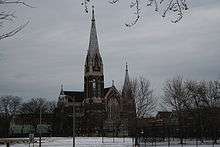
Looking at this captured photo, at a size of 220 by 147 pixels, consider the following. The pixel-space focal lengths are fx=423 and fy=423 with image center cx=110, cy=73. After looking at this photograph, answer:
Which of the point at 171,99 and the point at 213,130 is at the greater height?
the point at 171,99

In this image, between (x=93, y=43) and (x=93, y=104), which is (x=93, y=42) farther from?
(x=93, y=104)

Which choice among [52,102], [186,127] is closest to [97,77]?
[52,102]

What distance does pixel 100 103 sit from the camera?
371 ft

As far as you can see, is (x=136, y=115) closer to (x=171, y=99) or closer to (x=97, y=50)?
(x=171, y=99)

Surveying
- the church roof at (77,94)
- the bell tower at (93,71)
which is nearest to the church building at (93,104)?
the bell tower at (93,71)

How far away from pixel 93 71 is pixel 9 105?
79.7 feet

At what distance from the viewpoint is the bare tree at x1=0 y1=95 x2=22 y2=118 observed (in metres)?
112

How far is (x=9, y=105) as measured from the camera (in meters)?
113

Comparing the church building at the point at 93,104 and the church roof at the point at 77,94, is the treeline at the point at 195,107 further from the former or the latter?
the church roof at the point at 77,94

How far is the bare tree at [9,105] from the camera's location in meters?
112

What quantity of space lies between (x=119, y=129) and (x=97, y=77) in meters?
27.3

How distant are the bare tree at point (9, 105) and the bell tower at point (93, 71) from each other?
19.2 meters

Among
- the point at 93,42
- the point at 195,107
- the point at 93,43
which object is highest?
the point at 93,42

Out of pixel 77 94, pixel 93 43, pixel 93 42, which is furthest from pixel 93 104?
pixel 77 94
